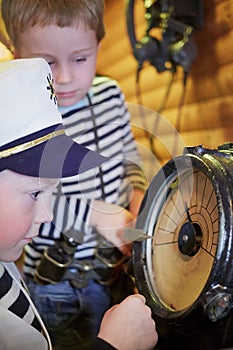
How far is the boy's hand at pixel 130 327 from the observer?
68 cm

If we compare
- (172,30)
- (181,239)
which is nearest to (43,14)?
(181,239)

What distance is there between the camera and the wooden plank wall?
0.91 m

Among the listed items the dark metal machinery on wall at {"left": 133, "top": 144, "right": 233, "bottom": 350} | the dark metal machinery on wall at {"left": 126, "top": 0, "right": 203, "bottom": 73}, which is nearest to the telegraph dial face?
the dark metal machinery on wall at {"left": 133, "top": 144, "right": 233, "bottom": 350}

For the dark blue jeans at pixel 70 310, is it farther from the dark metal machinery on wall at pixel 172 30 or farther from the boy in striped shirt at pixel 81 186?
the dark metal machinery on wall at pixel 172 30

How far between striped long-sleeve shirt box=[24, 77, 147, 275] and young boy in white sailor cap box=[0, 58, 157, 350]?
0.17 m

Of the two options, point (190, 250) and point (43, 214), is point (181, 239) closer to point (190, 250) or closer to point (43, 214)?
point (190, 250)

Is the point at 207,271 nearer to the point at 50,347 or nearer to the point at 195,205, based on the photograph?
the point at 195,205

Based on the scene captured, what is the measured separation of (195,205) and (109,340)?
0.21 meters

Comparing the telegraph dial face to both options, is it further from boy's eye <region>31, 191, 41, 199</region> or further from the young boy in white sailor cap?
boy's eye <region>31, 191, 41, 199</region>

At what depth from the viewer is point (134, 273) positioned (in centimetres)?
82

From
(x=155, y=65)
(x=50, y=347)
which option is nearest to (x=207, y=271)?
(x=50, y=347)

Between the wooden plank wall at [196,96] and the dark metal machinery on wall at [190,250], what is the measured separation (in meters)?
0.06

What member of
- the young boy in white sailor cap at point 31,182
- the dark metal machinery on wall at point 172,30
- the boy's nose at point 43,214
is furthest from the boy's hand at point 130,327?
the dark metal machinery on wall at point 172,30

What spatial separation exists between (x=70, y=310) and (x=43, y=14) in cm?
48
